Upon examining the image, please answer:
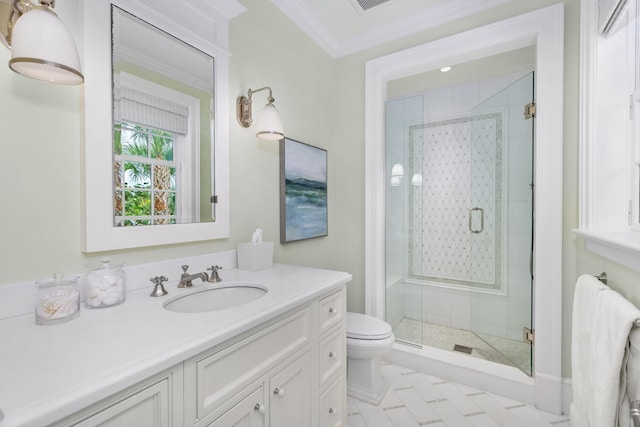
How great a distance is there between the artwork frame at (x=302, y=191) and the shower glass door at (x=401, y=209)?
53 centimetres

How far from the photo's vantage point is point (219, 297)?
129 centimetres

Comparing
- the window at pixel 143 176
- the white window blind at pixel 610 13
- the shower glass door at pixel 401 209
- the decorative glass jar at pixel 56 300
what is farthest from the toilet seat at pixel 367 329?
the white window blind at pixel 610 13

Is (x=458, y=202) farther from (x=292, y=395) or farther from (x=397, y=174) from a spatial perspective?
(x=292, y=395)

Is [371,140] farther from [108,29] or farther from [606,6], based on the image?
[108,29]

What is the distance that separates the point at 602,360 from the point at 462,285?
2.02 m

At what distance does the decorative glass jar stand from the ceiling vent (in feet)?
7.13

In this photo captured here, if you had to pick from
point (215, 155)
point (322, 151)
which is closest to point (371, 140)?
point (322, 151)

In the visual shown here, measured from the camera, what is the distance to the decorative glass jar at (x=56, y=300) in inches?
32.2

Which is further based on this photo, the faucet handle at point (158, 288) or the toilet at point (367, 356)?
the toilet at point (367, 356)

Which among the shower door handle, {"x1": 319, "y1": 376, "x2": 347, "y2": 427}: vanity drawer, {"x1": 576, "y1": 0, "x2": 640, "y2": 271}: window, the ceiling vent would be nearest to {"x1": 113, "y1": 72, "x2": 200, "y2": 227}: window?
{"x1": 319, "y1": 376, "x2": 347, "y2": 427}: vanity drawer

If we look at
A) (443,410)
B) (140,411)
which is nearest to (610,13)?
(443,410)

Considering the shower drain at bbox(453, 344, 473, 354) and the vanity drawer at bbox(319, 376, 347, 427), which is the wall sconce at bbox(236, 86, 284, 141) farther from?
the shower drain at bbox(453, 344, 473, 354)

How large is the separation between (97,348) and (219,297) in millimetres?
614

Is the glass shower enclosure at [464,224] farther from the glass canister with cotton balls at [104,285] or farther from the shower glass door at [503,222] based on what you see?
the glass canister with cotton balls at [104,285]
